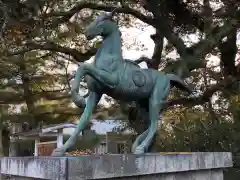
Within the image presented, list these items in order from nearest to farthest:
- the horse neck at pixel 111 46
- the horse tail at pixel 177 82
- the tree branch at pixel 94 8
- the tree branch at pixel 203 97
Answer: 1. the horse neck at pixel 111 46
2. the horse tail at pixel 177 82
3. the tree branch at pixel 203 97
4. the tree branch at pixel 94 8

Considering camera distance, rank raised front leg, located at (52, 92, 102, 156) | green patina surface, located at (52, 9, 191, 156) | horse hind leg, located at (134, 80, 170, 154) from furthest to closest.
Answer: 1. horse hind leg, located at (134, 80, 170, 154)
2. green patina surface, located at (52, 9, 191, 156)
3. raised front leg, located at (52, 92, 102, 156)

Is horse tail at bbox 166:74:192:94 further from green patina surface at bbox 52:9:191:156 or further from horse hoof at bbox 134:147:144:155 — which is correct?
horse hoof at bbox 134:147:144:155

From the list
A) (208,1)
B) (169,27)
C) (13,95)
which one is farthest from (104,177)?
(13,95)

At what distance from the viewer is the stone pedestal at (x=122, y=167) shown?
9.14 ft

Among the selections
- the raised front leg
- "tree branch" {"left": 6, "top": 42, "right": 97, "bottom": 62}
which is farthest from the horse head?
"tree branch" {"left": 6, "top": 42, "right": 97, "bottom": 62}

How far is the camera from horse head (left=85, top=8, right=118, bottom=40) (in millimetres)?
3564

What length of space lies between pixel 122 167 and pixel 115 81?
0.93 meters

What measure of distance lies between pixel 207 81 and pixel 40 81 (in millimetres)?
5186

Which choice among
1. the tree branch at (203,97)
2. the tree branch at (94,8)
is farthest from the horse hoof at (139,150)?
the tree branch at (94,8)

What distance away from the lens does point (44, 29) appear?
8539 millimetres

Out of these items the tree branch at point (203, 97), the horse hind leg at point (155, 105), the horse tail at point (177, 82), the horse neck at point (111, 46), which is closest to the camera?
the horse neck at point (111, 46)

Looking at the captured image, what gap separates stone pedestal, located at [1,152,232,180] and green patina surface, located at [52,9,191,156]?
282mm

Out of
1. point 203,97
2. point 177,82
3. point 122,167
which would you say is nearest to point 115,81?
point 122,167

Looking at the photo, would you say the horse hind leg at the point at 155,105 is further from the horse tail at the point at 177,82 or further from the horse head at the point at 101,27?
the horse head at the point at 101,27
